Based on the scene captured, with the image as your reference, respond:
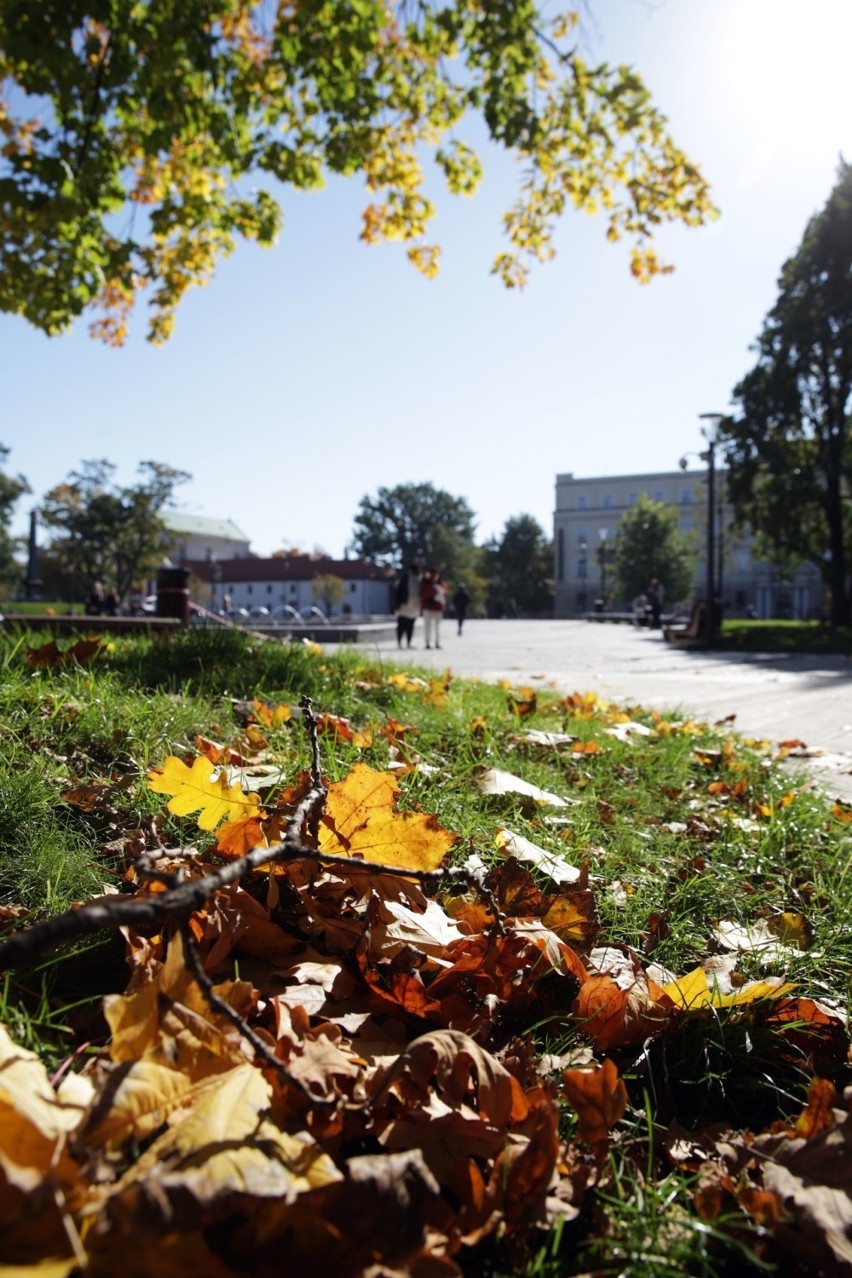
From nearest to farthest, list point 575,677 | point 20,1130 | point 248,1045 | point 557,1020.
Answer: point 20,1130 → point 248,1045 → point 557,1020 → point 575,677

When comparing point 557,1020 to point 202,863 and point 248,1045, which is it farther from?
point 202,863

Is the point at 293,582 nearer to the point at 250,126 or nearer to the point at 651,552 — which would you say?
the point at 651,552

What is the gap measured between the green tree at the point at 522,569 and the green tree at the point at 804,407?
6559cm

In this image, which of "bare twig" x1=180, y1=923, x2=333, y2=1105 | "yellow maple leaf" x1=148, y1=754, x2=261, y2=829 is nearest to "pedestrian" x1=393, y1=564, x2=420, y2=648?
"yellow maple leaf" x1=148, y1=754, x2=261, y2=829

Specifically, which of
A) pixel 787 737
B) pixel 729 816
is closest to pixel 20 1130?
pixel 729 816

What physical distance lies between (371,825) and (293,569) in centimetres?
8263

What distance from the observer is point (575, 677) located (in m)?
10.4

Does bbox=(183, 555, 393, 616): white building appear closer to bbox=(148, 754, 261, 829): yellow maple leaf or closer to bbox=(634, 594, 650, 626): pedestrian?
bbox=(634, 594, 650, 626): pedestrian

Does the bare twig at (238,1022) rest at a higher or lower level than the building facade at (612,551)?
lower

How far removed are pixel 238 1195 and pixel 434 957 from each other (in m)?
0.63

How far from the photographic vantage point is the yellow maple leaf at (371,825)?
142 centimetres

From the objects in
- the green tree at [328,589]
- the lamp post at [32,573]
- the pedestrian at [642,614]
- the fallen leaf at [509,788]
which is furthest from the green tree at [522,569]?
the fallen leaf at [509,788]

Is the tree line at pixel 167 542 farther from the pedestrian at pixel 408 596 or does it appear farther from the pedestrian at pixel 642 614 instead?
the pedestrian at pixel 408 596

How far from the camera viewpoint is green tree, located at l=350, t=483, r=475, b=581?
10194 cm
